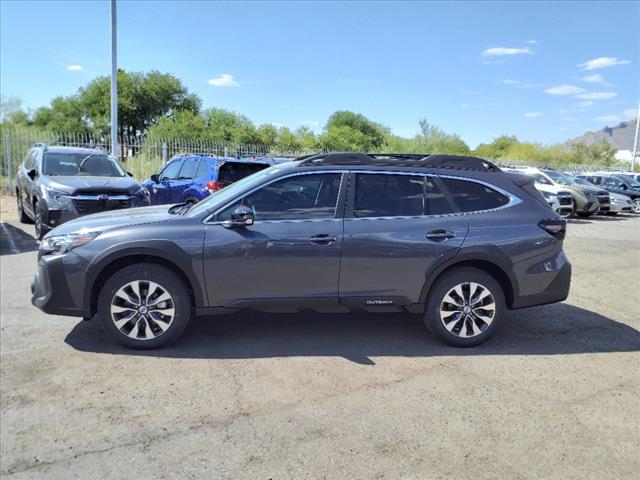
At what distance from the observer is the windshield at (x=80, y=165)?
10578mm

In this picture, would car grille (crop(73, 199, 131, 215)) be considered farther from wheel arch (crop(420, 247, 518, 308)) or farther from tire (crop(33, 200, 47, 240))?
wheel arch (crop(420, 247, 518, 308))

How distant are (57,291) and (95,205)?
538 cm

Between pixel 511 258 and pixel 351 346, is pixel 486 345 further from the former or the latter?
pixel 351 346

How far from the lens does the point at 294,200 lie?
490 cm

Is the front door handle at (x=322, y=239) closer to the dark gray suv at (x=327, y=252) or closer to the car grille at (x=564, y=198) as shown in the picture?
the dark gray suv at (x=327, y=252)

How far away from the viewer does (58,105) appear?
5288cm

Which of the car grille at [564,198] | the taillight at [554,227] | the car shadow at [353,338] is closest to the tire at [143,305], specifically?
the car shadow at [353,338]

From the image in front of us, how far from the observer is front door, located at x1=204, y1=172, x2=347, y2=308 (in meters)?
4.70

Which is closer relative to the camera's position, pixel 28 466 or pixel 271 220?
pixel 28 466

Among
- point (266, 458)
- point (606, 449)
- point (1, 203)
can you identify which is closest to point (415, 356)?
point (606, 449)

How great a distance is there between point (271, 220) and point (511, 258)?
A: 89.4 inches

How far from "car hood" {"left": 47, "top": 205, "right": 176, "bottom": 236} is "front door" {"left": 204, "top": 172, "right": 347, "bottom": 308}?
0.63m

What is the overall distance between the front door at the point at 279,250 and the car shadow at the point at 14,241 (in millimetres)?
6275

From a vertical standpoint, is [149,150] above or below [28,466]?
above
